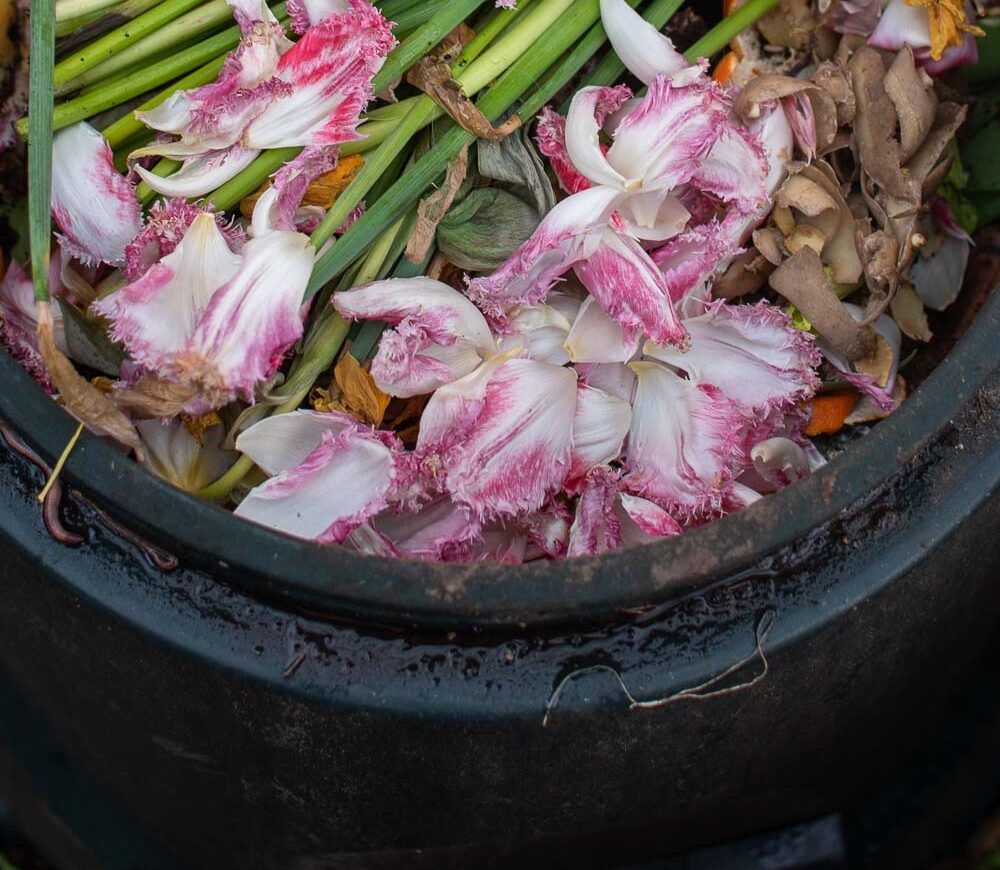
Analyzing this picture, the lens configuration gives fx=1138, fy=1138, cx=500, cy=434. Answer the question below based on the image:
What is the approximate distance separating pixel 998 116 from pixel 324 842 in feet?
2.60

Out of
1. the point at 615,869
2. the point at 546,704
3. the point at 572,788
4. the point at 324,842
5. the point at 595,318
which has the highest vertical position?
the point at 595,318

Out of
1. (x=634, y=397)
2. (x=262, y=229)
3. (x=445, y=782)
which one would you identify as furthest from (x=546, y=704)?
(x=262, y=229)

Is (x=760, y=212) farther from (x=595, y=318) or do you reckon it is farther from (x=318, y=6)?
(x=318, y=6)

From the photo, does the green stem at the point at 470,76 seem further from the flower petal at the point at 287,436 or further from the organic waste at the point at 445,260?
the flower petal at the point at 287,436

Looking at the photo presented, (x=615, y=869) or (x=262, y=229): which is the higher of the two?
(x=262, y=229)

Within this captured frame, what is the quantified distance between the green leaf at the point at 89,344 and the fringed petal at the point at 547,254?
0.24 metres

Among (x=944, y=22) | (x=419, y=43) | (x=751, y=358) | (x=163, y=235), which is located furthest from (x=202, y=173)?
(x=944, y=22)

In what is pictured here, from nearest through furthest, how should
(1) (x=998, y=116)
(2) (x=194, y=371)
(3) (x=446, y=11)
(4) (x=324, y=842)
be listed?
(2) (x=194, y=371) → (3) (x=446, y=11) → (4) (x=324, y=842) → (1) (x=998, y=116)

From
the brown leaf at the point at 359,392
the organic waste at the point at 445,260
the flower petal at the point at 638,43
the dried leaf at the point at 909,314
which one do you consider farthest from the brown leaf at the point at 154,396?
the dried leaf at the point at 909,314

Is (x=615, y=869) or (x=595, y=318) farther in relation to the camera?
(x=615, y=869)

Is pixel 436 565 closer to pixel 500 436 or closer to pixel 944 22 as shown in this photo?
pixel 500 436

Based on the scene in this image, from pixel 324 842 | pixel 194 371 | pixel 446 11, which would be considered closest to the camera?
pixel 194 371

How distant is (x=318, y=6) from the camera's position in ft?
2.39

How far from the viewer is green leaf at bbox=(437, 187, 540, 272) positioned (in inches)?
29.7
